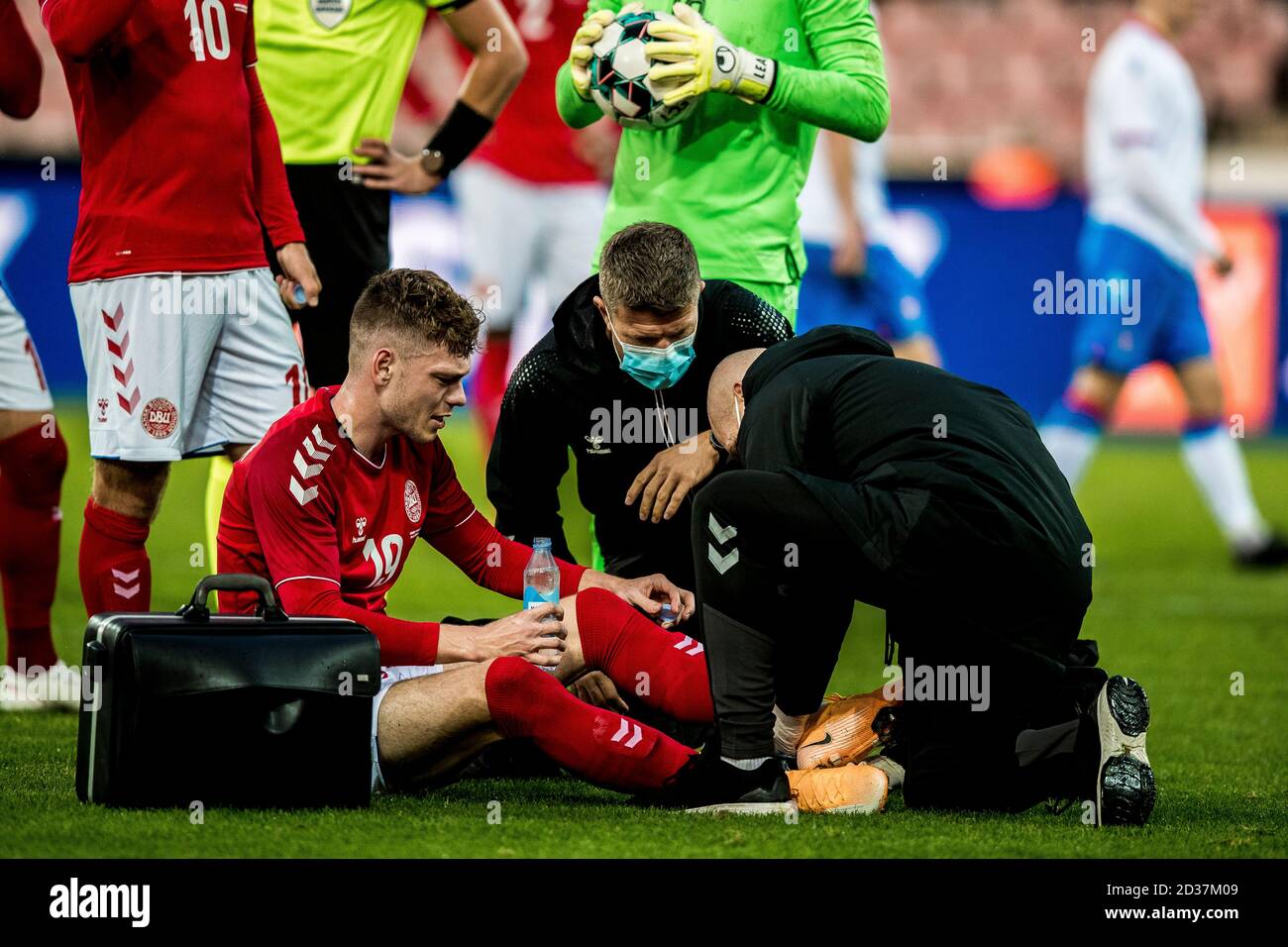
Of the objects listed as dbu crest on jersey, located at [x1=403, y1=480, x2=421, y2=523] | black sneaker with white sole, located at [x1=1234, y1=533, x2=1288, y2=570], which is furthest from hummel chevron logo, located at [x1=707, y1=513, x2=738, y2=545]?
black sneaker with white sole, located at [x1=1234, y1=533, x2=1288, y2=570]

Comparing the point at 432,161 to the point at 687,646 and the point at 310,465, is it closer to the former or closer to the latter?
the point at 310,465

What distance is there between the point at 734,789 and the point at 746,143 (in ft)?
7.67

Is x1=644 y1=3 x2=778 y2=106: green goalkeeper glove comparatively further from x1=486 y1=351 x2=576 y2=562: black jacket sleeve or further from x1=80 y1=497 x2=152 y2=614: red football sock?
x1=80 y1=497 x2=152 y2=614: red football sock

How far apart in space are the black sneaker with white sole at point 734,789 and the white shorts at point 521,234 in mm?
5797

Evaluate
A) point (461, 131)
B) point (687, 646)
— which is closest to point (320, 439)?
point (687, 646)

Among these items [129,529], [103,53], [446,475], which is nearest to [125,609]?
[129,529]

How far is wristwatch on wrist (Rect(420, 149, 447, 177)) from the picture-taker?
6.35m

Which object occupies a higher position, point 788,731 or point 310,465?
point 310,465

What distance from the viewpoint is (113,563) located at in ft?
17.2

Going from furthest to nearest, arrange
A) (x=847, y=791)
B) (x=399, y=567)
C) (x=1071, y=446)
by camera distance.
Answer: (x=1071, y=446)
(x=399, y=567)
(x=847, y=791)

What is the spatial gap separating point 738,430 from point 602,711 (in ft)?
2.81

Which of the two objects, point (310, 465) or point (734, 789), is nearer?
point (734, 789)
